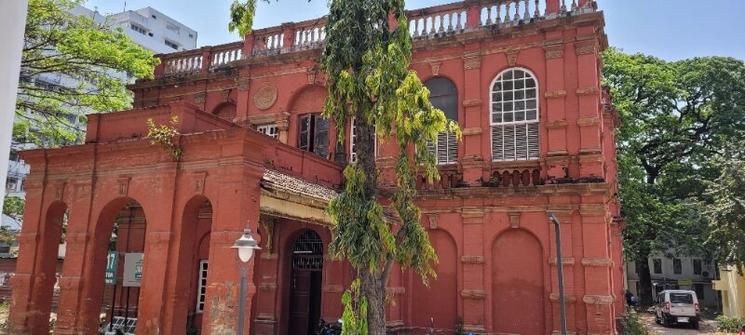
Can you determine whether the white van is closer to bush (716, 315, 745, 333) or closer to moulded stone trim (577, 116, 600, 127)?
bush (716, 315, 745, 333)

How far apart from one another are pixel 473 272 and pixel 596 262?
3125mm

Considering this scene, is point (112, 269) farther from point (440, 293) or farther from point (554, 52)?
point (554, 52)

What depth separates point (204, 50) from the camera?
67.8 feet

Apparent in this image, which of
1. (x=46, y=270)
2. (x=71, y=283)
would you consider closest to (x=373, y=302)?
(x=71, y=283)

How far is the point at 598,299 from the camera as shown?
14.4m

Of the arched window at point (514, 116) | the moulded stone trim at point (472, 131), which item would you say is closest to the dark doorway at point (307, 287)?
the moulded stone trim at point (472, 131)

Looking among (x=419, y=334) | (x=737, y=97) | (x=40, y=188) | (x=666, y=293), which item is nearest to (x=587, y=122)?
(x=419, y=334)

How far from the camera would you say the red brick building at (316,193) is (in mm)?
11180

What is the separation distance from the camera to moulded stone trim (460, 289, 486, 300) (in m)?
15.6

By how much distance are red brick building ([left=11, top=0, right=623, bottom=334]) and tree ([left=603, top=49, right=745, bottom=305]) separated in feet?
38.7

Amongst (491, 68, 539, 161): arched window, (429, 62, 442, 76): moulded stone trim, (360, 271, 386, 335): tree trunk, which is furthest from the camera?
(429, 62, 442, 76): moulded stone trim

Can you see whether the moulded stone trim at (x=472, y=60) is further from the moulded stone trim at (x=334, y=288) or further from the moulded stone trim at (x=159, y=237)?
the moulded stone trim at (x=159, y=237)

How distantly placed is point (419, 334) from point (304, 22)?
10161mm

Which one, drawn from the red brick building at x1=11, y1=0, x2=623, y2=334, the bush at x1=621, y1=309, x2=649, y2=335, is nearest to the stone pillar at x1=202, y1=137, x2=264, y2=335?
the red brick building at x1=11, y1=0, x2=623, y2=334
